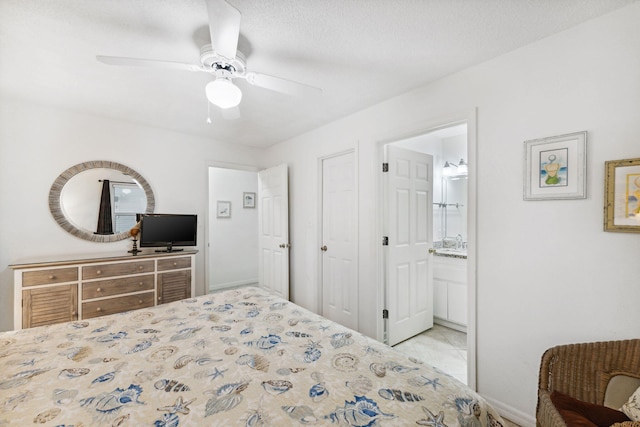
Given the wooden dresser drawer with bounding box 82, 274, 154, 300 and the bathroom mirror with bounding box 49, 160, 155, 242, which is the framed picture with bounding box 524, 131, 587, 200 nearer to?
the wooden dresser drawer with bounding box 82, 274, 154, 300

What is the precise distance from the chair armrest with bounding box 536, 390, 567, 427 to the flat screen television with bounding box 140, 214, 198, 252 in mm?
3456

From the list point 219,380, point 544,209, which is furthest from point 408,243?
point 219,380

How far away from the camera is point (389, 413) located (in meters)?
0.90

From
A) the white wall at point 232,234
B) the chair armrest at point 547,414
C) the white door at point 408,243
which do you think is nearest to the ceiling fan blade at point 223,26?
the white door at point 408,243

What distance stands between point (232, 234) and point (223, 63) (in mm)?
3975

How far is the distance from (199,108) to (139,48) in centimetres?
104

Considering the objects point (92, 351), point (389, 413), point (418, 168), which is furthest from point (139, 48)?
point (418, 168)

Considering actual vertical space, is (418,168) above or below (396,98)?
below

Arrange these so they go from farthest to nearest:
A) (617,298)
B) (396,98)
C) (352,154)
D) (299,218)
Answer: (299,218)
(352,154)
(396,98)
(617,298)

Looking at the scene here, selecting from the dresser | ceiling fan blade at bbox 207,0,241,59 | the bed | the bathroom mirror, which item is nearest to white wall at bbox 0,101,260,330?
the bathroom mirror

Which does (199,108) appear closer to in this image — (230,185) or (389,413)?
(230,185)

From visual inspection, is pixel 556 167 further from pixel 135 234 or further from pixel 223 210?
pixel 223 210

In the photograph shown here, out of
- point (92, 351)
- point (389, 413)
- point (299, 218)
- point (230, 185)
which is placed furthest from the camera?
point (230, 185)

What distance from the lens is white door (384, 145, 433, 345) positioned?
279 cm
